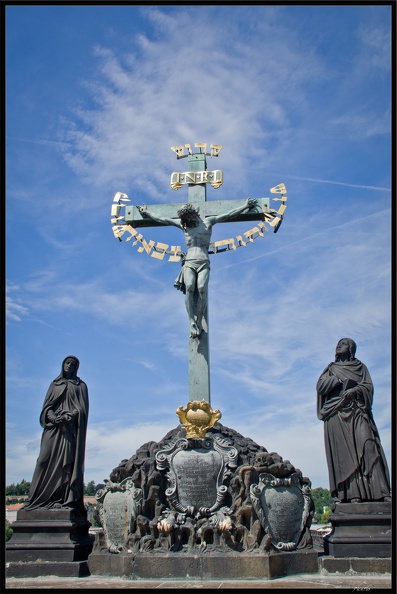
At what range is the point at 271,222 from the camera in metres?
12.0

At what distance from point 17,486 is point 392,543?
50.7 metres

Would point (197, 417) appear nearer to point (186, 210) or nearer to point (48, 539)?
point (48, 539)

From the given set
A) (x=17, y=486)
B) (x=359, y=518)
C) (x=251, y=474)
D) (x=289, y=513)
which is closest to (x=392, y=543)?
(x=359, y=518)

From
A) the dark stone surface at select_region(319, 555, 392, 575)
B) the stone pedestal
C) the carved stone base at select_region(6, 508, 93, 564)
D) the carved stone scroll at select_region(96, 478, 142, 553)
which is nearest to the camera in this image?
the dark stone surface at select_region(319, 555, 392, 575)

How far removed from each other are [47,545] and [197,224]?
6.36 m

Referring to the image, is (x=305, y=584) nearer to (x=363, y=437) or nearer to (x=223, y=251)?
(x=363, y=437)

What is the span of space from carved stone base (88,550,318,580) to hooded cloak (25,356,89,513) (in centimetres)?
182

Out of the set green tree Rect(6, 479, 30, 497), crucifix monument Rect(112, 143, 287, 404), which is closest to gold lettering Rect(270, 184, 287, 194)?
crucifix monument Rect(112, 143, 287, 404)

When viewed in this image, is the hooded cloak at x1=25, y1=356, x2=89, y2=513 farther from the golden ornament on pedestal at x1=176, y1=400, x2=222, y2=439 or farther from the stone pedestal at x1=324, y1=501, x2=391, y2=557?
the stone pedestal at x1=324, y1=501, x2=391, y2=557

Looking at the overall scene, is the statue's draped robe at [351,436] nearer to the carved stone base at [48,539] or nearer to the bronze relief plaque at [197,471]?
the bronze relief plaque at [197,471]

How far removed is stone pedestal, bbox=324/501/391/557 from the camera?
876 cm

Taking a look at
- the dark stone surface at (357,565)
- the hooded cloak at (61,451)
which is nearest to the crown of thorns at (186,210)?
the hooded cloak at (61,451)

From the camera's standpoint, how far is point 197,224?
38.2ft

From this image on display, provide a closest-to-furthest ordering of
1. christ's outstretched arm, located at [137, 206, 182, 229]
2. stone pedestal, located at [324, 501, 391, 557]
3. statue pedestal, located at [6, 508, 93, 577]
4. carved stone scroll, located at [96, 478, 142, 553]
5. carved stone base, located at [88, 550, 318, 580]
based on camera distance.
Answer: carved stone base, located at [88, 550, 318, 580], stone pedestal, located at [324, 501, 391, 557], carved stone scroll, located at [96, 478, 142, 553], statue pedestal, located at [6, 508, 93, 577], christ's outstretched arm, located at [137, 206, 182, 229]
